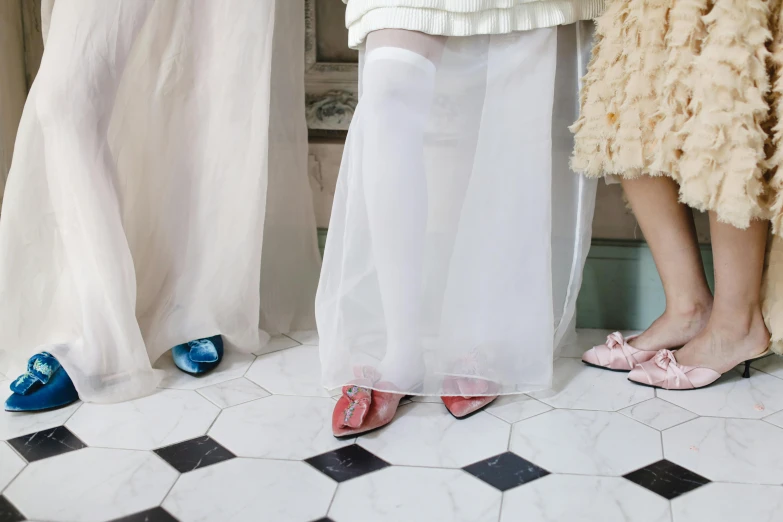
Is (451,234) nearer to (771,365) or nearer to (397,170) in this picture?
(397,170)

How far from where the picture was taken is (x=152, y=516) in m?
1.02

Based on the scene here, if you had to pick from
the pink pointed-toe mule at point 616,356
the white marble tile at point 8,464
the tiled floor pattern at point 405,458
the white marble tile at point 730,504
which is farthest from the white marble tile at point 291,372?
the white marble tile at point 730,504

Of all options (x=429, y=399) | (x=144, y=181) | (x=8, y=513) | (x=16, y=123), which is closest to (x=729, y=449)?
(x=429, y=399)

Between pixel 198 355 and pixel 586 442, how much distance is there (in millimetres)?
730

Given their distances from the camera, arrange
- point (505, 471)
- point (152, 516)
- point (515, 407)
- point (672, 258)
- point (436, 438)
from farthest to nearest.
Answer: point (672, 258), point (515, 407), point (436, 438), point (505, 471), point (152, 516)

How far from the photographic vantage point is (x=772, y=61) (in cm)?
121

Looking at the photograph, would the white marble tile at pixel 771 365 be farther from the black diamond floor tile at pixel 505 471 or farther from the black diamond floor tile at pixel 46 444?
the black diamond floor tile at pixel 46 444

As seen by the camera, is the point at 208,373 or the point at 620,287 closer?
the point at 208,373

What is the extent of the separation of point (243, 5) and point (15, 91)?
672 mm

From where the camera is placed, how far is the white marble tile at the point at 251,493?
3.36 feet

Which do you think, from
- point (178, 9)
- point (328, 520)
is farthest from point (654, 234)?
point (178, 9)

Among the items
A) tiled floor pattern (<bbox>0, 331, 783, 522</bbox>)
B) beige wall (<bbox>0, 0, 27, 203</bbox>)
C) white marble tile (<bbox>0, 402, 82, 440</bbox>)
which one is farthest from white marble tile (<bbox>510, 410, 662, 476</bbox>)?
beige wall (<bbox>0, 0, 27, 203</bbox>)

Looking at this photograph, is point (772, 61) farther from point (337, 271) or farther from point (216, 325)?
point (216, 325)

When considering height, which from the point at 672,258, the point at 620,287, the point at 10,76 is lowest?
the point at 620,287
